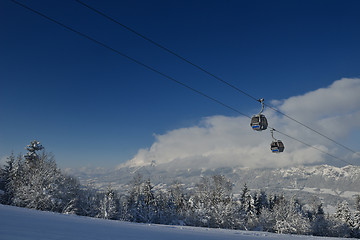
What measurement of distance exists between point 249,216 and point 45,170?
54885 mm

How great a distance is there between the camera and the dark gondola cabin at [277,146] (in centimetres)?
2117

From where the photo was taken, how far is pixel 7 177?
50.9m

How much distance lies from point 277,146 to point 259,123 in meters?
4.79

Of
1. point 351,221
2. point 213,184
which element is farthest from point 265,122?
point 351,221

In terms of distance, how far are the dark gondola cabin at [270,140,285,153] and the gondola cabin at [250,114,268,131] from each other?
164 inches

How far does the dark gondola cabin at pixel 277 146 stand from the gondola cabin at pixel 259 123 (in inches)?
164

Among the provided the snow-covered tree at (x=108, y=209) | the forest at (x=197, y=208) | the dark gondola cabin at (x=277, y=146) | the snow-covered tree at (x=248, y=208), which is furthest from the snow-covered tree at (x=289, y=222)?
the dark gondola cabin at (x=277, y=146)

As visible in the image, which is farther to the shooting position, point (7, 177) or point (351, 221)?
point (351, 221)

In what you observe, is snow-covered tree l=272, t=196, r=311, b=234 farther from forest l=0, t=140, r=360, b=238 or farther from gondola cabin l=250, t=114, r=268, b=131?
gondola cabin l=250, t=114, r=268, b=131

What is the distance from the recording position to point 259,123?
18125 millimetres

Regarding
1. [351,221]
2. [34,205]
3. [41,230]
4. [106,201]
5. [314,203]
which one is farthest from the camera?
[314,203]

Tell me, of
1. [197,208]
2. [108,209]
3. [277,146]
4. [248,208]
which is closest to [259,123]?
[277,146]

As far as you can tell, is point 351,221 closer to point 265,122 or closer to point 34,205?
point 265,122

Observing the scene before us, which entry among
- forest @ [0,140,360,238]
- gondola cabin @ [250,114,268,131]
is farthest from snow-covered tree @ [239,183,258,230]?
gondola cabin @ [250,114,268,131]
